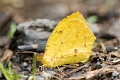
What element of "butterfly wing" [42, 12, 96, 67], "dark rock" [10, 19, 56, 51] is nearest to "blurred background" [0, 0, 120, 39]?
"dark rock" [10, 19, 56, 51]

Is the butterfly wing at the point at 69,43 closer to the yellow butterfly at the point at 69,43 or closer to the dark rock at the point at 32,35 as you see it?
the yellow butterfly at the point at 69,43

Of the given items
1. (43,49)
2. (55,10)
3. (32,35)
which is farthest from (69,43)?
(55,10)

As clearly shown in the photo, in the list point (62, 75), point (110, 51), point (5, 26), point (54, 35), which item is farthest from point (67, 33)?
point (5, 26)

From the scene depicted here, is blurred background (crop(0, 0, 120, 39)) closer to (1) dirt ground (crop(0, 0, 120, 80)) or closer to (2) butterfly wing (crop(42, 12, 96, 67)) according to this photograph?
(1) dirt ground (crop(0, 0, 120, 80))

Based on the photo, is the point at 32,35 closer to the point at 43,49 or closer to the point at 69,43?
the point at 43,49

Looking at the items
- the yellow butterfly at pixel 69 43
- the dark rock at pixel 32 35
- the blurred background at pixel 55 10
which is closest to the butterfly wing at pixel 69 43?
the yellow butterfly at pixel 69 43

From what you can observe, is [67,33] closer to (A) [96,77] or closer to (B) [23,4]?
(A) [96,77]

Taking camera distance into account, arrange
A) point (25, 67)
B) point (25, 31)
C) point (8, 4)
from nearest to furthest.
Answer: point (25, 67)
point (25, 31)
point (8, 4)

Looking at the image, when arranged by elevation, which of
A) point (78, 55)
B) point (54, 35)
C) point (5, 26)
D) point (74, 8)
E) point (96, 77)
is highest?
point (74, 8)
